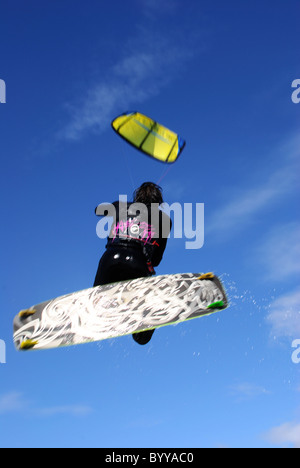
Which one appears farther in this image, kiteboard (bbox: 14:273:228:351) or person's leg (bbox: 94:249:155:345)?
person's leg (bbox: 94:249:155:345)

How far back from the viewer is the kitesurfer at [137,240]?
8.93 meters

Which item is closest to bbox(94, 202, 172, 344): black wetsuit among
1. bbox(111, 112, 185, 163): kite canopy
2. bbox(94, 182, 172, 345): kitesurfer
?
bbox(94, 182, 172, 345): kitesurfer

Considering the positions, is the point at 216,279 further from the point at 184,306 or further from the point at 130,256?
the point at 130,256

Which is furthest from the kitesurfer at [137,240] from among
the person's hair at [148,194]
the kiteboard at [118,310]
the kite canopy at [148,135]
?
the kite canopy at [148,135]

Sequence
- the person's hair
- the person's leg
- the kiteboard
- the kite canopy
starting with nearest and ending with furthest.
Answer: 1. the kiteboard
2. the person's leg
3. the person's hair
4. the kite canopy

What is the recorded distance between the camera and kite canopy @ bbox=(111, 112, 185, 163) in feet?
37.8

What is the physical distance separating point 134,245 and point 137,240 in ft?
0.43

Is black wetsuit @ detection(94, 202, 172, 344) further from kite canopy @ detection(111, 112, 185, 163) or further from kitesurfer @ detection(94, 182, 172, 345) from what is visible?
kite canopy @ detection(111, 112, 185, 163)

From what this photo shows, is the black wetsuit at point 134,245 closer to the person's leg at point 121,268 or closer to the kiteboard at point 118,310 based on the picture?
the person's leg at point 121,268

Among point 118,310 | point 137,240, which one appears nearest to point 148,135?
point 137,240

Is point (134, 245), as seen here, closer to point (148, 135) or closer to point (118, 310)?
point (118, 310)

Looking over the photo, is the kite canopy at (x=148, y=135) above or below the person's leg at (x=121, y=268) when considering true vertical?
above

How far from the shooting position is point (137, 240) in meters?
9.11

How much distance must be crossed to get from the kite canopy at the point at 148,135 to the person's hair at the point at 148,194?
1.99 m
